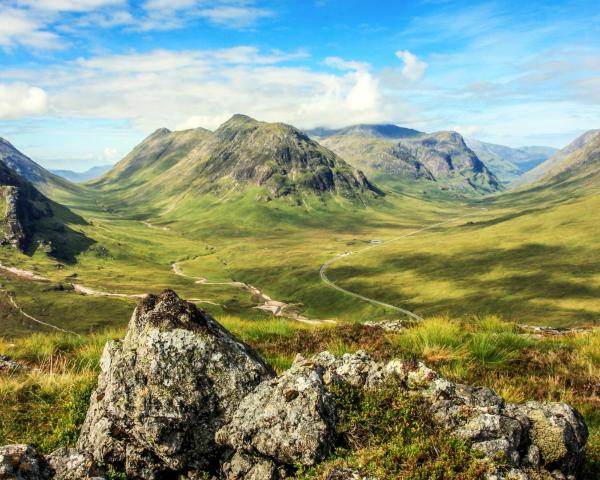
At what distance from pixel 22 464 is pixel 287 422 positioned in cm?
397

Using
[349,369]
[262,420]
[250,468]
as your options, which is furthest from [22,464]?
[349,369]

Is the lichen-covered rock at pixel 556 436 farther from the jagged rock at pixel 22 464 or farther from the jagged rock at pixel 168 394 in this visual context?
the jagged rock at pixel 22 464

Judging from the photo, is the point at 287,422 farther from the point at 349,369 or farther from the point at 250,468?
the point at 349,369

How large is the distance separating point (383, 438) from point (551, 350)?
454 inches

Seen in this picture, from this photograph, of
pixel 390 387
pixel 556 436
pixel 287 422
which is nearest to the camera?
pixel 287 422

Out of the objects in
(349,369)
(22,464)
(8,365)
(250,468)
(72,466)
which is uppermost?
(349,369)

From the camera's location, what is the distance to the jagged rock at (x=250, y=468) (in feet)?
23.6

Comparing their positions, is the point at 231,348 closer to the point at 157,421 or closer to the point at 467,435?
the point at 157,421

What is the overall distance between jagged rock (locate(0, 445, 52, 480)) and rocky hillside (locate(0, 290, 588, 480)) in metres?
0.02

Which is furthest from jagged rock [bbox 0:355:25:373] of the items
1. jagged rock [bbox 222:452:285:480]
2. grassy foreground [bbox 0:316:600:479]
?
jagged rock [bbox 222:452:285:480]

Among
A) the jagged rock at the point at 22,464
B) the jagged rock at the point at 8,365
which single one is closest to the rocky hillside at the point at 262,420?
the jagged rock at the point at 22,464

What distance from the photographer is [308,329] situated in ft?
65.2

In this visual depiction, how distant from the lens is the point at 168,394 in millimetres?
8156

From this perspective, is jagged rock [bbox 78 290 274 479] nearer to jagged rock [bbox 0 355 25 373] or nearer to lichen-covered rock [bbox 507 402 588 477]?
lichen-covered rock [bbox 507 402 588 477]
